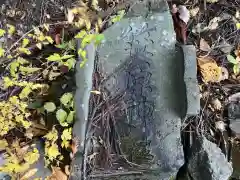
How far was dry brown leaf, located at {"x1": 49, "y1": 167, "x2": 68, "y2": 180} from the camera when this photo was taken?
1.97 meters

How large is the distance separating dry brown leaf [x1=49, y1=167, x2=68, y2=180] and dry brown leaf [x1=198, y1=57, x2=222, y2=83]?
0.96 meters

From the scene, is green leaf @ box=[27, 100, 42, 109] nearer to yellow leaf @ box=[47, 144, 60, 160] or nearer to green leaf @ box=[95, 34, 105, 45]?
yellow leaf @ box=[47, 144, 60, 160]

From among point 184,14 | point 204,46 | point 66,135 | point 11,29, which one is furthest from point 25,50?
point 204,46

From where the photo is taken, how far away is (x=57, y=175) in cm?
198

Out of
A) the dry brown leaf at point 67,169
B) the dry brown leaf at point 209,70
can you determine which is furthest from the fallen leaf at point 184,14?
the dry brown leaf at point 67,169

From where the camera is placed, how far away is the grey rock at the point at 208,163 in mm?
1896

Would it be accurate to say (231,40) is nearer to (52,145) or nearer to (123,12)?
(123,12)

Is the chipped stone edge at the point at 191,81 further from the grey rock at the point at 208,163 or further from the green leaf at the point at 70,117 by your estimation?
the green leaf at the point at 70,117

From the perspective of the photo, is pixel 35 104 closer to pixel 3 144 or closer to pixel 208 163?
pixel 3 144

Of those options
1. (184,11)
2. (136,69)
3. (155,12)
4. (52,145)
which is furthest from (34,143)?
(184,11)

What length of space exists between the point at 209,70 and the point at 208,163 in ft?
1.84

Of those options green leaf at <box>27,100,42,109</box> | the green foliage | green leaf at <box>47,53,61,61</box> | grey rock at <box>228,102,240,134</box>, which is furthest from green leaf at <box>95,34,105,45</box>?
grey rock at <box>228,102,240,134</box>

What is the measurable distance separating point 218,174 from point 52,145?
864 millimetres

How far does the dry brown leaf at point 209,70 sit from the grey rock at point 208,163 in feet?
1.28
